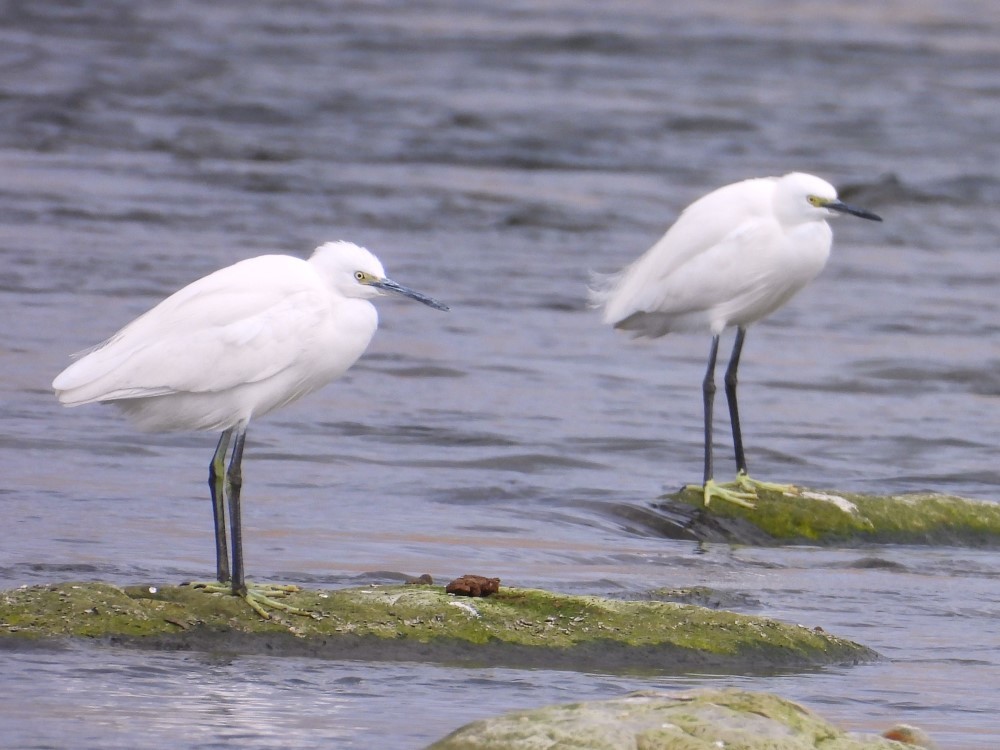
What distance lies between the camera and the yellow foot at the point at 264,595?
23.3ft

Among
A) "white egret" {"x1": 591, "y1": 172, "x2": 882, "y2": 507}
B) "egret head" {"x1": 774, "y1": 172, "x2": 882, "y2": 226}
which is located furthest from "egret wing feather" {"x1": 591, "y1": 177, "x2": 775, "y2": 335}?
"egret head" {"x1": 774, "y1": 172, "x2": 882, "y2": 226}

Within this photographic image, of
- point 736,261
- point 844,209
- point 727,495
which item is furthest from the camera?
point 736,261

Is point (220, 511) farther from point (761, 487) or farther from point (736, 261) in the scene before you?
point (736, 261)

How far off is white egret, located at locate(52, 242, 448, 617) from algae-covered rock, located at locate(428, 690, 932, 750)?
1859 millimetres

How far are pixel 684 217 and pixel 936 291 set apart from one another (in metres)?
8.42

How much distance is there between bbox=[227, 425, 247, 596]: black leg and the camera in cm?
717

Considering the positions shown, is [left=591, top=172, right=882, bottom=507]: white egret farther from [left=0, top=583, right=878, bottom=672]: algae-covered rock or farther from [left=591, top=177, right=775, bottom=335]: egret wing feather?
[left=0, top=583, right=878, bottom=672]: algae-covered rock

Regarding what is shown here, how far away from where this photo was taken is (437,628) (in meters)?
7.14

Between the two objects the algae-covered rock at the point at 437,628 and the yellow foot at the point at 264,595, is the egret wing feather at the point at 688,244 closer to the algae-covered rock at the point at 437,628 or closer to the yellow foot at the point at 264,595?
the algae-covered rock at the point at 437,628

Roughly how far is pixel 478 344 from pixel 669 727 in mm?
10073

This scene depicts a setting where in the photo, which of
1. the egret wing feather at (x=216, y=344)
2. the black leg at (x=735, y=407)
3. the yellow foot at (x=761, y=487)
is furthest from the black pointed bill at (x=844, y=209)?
the egret wing feather at (x=216, y=344)

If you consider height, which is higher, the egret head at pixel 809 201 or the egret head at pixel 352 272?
the egret head at pixel 809 201

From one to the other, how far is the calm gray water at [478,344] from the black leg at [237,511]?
1.77ft

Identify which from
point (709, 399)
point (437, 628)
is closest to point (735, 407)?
point (709, 399)
